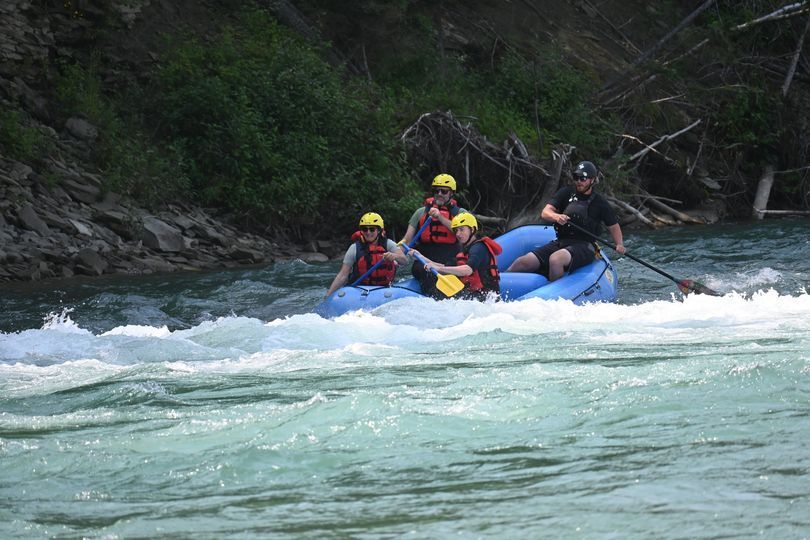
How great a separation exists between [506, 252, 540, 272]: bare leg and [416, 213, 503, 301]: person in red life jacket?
874 millimetres

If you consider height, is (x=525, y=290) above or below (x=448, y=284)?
below

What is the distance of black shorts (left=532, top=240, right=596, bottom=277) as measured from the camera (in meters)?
10.1

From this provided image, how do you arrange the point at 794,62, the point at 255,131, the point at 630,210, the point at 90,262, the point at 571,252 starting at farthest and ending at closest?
the point at 794,62 → the point at 630,210 → the point at 255,131 → the point at 90,262 → the point at 571,252

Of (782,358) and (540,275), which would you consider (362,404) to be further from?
(540,275)

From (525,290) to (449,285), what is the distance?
0.83m

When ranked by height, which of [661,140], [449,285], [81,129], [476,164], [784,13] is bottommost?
[449,285]

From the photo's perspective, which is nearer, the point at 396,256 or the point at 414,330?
the point at 414,330

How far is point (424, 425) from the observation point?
536 centimetres

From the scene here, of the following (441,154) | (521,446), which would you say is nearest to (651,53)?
(441,154)

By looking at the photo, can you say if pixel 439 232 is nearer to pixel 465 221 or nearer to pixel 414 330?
pixel 465 221

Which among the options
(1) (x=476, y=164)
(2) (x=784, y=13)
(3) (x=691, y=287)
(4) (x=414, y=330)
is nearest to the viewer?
(4) (x=414, y=330)

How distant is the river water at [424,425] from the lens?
13.8 feet

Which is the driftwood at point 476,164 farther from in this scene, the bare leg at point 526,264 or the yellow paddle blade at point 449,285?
the yellow paddle blade at point 449,285

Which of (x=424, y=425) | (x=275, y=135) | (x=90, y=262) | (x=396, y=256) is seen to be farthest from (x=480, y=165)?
(x=424, y=425)
